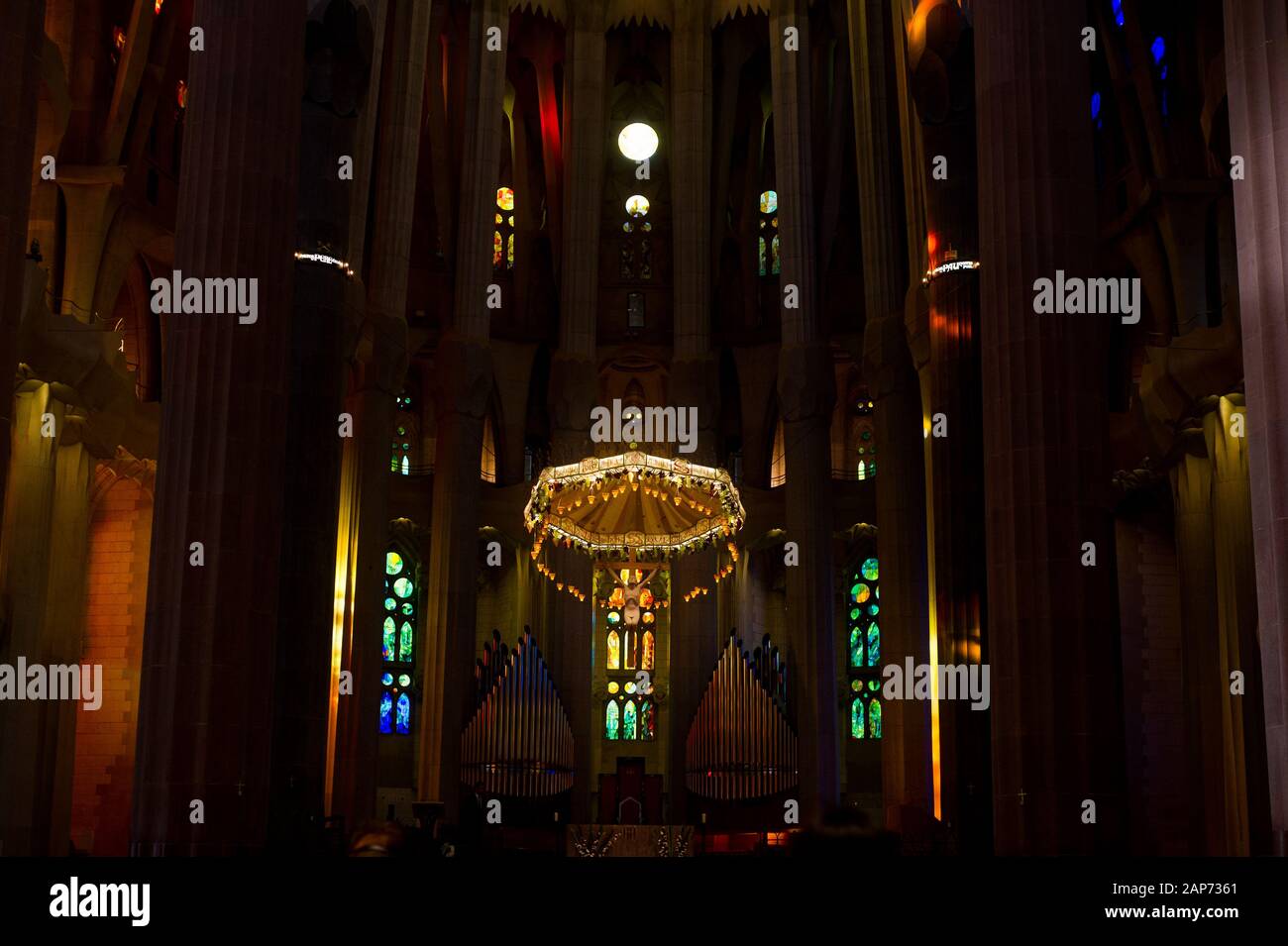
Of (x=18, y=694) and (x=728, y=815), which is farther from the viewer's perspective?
(x=728, y=815)

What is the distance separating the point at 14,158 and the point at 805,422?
1883 cm

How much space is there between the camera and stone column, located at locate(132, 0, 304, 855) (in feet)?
42.7

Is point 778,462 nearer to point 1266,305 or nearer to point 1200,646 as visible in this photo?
point 1200,646

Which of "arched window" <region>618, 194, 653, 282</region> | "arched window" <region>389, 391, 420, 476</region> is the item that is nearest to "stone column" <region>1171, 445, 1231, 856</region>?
"arched window" <region>618, 194, 653, 282</region>

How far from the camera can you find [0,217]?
34.2ft

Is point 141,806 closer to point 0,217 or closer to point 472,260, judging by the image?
point 0,217

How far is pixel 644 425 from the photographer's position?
3186 cm

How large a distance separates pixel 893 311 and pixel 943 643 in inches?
350

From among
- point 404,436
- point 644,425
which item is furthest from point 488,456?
point 644,425

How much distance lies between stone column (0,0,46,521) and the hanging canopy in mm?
10742

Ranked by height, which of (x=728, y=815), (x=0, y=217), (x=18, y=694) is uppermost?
(x=0, y=217)
